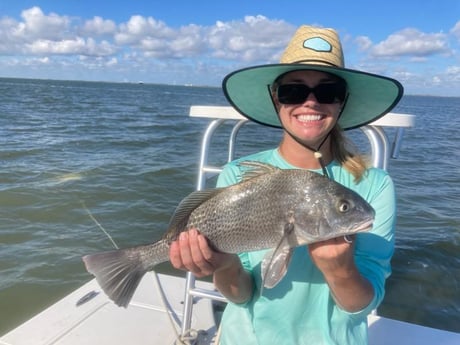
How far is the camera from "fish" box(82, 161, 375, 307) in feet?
6.48

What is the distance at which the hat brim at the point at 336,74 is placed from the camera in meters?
2.20

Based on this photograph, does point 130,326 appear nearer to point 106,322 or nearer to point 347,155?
point 106,322

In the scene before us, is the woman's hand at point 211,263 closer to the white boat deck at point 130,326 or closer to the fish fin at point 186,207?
the fish fin at point 186,207

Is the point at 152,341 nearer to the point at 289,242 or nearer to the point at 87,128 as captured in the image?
the point at 289,242

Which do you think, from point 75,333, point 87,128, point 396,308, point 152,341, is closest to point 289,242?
point 152,341

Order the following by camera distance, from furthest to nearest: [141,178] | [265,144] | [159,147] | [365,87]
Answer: [265,144] < [159,147] < [141,178] < [365,87]

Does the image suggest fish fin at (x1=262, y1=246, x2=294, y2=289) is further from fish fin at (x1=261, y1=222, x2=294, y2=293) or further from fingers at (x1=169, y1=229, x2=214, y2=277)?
fingers at (x1=169, y1=229, x2=214, y2=277)

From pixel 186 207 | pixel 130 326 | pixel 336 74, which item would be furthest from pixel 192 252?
pixel 130 326

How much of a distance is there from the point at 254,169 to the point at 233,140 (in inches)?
59.2

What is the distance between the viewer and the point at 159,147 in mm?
18594

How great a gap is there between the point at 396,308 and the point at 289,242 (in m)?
5.21

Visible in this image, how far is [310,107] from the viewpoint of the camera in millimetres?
2137

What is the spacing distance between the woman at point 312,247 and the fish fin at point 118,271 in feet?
0.77

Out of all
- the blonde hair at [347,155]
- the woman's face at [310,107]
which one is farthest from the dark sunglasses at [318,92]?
the blonde hair at [347,155]
